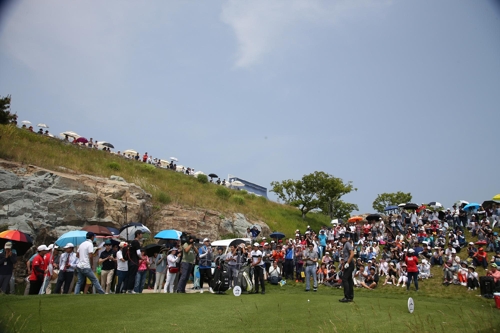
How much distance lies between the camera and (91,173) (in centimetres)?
2725

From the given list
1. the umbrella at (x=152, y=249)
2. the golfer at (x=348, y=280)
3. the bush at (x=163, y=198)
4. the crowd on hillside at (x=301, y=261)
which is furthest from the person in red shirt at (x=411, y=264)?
the bush at (x=163, y=198)

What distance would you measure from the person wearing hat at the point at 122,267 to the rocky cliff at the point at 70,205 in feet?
26.9

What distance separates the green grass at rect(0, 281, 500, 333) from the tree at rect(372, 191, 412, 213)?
65816 mm

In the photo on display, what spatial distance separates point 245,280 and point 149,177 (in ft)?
81.7

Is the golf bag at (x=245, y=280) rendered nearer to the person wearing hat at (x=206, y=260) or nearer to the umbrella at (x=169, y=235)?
the person wearing hat at (x=206, y=260)

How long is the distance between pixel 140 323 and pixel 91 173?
74.9ft

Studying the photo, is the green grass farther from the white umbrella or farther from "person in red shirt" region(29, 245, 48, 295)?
the white umbrella

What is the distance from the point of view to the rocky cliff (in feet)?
60.1

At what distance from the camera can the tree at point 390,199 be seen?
7106cm

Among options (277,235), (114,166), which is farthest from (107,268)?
(114,166)

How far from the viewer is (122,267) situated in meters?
12.1

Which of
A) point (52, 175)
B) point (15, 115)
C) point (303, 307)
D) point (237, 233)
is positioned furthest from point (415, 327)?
point (15, 115)

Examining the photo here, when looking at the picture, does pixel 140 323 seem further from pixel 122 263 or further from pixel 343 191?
pixel 343 191

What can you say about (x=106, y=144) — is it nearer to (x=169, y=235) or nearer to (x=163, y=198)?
(x=163, y=198)
